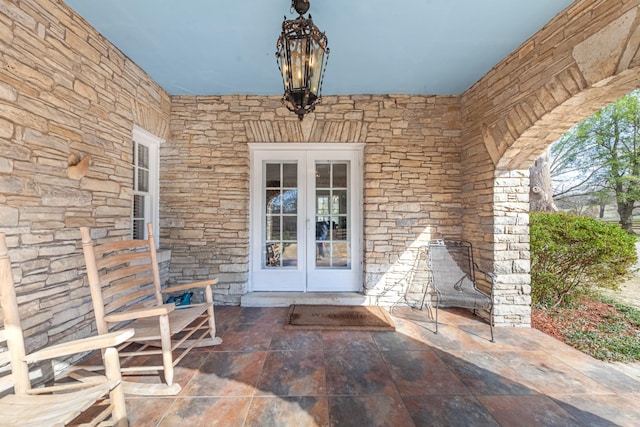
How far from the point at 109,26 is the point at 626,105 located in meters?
8.64

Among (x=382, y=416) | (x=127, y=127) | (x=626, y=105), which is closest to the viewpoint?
(x=382, y=416)

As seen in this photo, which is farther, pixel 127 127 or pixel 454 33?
pixel 127 127

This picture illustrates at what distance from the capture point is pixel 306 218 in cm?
341

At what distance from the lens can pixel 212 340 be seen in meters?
2.29

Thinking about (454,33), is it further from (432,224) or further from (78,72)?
(78,72)

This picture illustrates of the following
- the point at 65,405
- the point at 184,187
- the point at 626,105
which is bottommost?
the point at 65,405

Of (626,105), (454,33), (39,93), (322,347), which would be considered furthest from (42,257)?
(626,105)

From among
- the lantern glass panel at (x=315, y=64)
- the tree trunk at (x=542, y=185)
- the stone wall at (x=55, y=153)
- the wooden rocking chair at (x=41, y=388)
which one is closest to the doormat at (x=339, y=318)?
the wooden rocking chair at (x=41, y=388)

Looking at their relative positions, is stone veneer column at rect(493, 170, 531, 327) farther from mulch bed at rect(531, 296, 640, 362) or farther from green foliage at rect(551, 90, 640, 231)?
green foliage at rect(551, 90, 640, 231)

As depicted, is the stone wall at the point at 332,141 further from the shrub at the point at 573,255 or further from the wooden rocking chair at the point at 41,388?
the wooden rocking chair at the point at 41,388

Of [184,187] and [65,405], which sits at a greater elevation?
[184,187]

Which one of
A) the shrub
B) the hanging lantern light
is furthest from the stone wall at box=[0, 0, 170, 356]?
the shrub

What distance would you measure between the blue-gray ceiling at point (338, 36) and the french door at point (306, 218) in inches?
35.7

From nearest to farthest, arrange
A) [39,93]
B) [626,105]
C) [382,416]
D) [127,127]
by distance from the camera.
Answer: [382,416] < [39,93] < [127,127] < [626,105]
